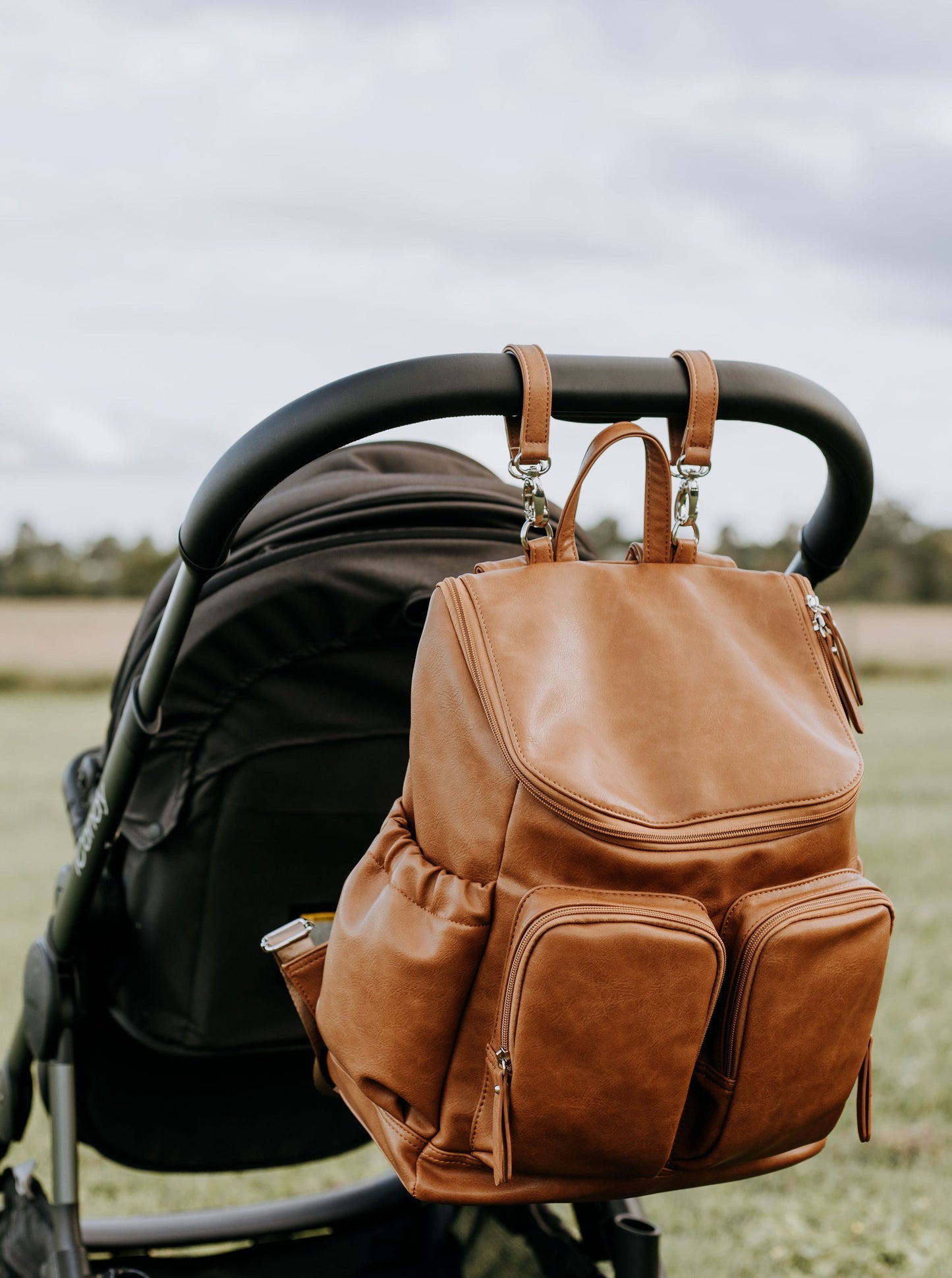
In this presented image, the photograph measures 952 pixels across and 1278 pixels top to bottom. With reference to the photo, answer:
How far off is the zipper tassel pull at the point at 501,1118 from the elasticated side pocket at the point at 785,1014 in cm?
17

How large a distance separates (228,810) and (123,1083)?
0.60 m

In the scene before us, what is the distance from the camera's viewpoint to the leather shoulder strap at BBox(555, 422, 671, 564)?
33.2 inches

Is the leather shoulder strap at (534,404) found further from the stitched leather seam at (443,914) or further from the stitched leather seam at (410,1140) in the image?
the stitched leather seam at (410,1140)

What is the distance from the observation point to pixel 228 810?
4.08ft

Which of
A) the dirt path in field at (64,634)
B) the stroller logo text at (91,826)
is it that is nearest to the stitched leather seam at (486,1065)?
the stroller logo text at (91,826)

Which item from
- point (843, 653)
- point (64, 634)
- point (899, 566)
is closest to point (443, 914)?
point (843, 653)

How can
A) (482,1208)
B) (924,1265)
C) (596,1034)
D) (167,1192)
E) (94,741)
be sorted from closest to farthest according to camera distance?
(596,1034)
(482,1208)
(924,1265)
(167,1192)
(94,741)

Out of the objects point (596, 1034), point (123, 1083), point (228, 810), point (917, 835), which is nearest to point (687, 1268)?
point (123, 1083)

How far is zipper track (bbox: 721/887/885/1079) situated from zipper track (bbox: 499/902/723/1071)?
0.13 feet

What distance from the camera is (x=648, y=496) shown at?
0.89m

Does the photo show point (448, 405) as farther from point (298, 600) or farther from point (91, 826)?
point (91, 826)

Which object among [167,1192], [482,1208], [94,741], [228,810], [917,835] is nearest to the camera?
[228,810]

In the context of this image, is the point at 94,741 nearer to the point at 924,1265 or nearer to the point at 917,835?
the point at 917,835

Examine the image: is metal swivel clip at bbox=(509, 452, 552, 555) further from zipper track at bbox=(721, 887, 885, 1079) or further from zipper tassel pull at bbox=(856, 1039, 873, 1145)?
zipper tassel pull at bbox=(856, 1039, 873, 1145)
